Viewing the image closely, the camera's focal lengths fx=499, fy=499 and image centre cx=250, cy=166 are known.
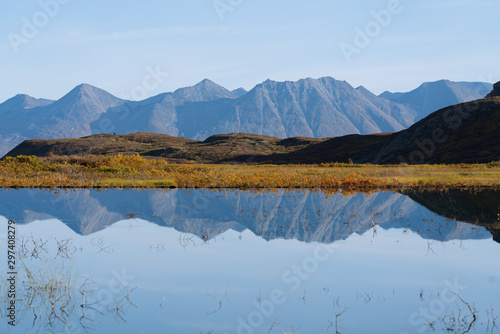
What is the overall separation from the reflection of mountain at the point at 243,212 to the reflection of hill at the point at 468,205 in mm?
706

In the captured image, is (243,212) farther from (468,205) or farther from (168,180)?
(168,180)

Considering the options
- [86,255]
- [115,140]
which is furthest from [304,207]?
[115,140]

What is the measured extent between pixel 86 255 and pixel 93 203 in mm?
14833

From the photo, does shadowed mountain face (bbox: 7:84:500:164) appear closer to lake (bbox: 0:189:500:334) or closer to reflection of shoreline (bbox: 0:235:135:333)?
lake (bbox: 0:189:500:334)

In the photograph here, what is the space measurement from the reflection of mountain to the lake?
11 cm

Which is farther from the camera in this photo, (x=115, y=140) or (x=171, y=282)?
(x=115, y=140)

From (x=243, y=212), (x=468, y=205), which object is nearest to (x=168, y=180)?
(x=243, y=212)

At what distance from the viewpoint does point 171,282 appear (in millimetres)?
13078

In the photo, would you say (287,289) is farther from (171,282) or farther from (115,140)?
(115,140)

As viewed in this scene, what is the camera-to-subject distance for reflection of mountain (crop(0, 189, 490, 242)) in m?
21.8

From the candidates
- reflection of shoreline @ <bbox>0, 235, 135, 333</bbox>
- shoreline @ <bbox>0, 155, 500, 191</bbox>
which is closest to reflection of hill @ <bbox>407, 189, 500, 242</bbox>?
shoreline @ <bbox>0, 155, 500, 191</bbox>

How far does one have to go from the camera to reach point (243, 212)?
26703 mm

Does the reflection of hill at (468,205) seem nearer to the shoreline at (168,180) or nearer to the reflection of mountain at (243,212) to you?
the reflection of mountain at (243,212)

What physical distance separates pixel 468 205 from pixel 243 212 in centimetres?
1411
